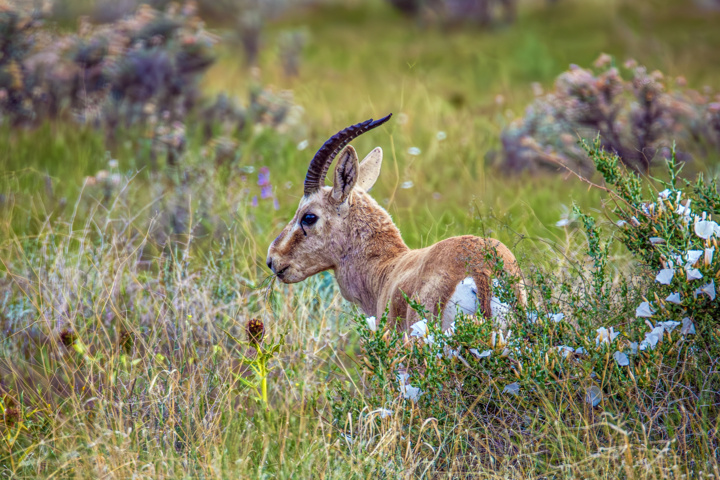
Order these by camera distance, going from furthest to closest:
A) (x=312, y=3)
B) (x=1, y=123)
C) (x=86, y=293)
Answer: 1. (x=312, y=3)
2. (x=1, y=123)
3. (x=86, y=293)

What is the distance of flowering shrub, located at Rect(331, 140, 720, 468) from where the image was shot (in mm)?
3240

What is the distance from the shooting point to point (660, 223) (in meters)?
3.44

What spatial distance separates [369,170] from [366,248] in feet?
2.04

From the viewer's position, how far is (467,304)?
3688mm

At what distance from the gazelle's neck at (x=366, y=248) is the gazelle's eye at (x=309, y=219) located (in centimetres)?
22

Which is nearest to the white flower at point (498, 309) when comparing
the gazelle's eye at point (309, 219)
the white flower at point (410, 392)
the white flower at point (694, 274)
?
the white flower at point (410, 392)

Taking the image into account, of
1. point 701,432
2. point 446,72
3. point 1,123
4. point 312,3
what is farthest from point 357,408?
point 312,3

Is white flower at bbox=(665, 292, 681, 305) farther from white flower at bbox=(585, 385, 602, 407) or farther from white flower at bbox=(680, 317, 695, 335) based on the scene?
white flower at bbox=(585, 385, 602, 407)

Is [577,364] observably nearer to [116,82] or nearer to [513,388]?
[513,388]

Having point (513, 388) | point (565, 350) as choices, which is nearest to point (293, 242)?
point (513, 388)

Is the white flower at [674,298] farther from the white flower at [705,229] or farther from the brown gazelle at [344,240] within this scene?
the brown gazelle at [344,240]

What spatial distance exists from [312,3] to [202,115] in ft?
64.5

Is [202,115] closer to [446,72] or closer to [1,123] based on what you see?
[1,123]

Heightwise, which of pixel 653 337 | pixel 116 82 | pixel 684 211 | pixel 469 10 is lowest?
pixel 469 10
